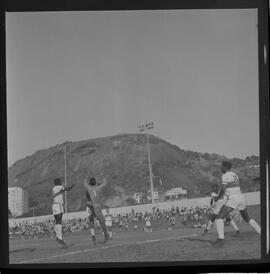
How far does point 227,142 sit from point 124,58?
157 cm

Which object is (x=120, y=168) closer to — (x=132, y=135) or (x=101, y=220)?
(x=132, y=135)

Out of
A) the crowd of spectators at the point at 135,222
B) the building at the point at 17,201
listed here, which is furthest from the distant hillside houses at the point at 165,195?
the building at the point at 17,201

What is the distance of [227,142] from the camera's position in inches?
215

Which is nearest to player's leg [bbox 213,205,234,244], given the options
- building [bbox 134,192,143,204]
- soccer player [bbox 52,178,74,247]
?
building [bbox 134,192,143,204]

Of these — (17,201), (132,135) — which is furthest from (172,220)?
(17,201)

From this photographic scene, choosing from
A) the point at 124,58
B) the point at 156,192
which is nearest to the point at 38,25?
the point at 124,58

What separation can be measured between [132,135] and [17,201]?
1561 mm

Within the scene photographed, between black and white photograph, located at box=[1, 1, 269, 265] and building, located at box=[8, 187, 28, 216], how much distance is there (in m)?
0.01

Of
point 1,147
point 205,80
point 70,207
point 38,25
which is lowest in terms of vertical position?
point 70,207

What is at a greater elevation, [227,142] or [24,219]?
[227,142]

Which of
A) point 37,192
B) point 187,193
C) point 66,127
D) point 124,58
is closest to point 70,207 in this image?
point 37,192

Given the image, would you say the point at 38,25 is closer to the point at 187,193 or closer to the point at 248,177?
the point at 187,193

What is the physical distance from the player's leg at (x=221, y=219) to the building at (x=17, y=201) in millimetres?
2281

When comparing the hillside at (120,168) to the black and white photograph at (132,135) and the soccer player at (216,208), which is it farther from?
the soccer player at (216,208)
